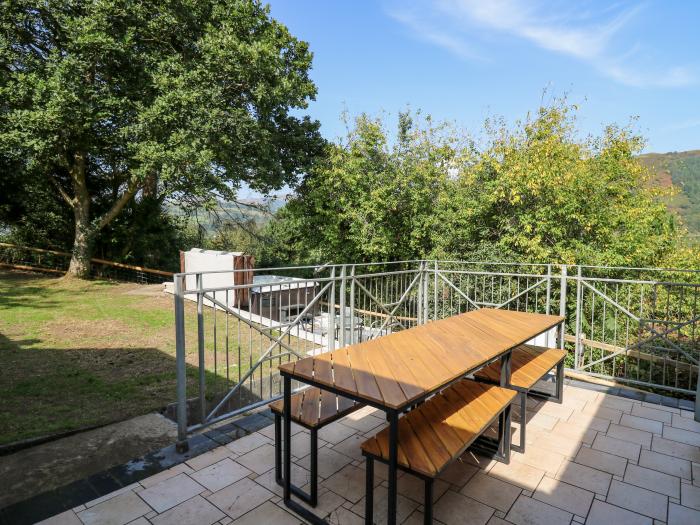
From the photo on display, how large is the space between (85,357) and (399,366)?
5.63 metres

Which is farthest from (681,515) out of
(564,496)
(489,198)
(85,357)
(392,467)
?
(489,198)

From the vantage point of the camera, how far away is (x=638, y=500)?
2.32 m

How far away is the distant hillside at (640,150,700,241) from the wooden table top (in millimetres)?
10206

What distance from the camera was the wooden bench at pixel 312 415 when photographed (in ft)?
7.23

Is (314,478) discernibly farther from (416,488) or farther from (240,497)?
(416,488)

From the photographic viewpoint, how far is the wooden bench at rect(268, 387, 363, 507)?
7.23 feet

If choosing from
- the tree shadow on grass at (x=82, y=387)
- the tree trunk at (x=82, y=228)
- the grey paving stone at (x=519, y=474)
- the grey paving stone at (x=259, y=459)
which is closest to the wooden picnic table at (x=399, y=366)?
the grey paving stone at (x=519, y=474)

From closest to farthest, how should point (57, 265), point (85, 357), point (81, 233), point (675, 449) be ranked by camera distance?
point (675, 449) < point (85, 357) < point (81, 233) < point (57, 265)

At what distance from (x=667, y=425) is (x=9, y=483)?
493cm

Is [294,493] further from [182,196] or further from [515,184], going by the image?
[182,196]

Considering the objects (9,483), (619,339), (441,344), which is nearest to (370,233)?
(619,339)

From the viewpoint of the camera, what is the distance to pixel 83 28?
30.7 feet

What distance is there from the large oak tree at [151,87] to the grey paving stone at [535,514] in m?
9.85

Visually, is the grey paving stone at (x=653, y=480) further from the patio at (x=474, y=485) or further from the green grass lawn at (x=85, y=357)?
the green grass lawn at (x=85, y=357)
